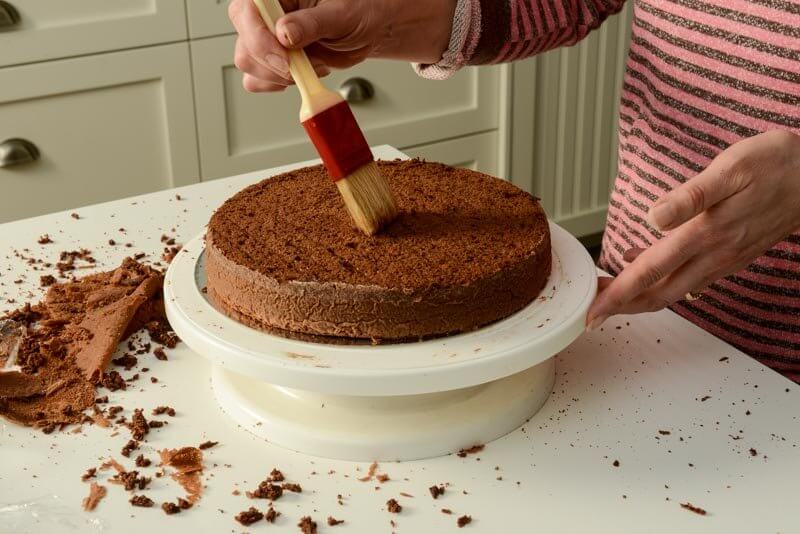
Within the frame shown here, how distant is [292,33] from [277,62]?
0.16 feet

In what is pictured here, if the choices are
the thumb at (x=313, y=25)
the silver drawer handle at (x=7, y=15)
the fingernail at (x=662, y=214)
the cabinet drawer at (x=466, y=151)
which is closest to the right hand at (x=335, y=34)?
the thumb at (x=313, y=25)

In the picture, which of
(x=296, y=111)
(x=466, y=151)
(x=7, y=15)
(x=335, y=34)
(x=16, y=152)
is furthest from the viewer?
(x=466, y=151)

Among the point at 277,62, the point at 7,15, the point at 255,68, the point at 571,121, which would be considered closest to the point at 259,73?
the point at 255,68

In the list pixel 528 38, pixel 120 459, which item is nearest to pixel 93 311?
pixel 120 459

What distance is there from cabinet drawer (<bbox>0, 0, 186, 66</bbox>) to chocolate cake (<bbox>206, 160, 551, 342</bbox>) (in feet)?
3.94

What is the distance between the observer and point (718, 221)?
88cm

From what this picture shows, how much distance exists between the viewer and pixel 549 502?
0.83m

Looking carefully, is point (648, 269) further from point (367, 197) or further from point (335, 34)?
point (335, 34)

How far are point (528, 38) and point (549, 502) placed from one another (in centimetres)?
64

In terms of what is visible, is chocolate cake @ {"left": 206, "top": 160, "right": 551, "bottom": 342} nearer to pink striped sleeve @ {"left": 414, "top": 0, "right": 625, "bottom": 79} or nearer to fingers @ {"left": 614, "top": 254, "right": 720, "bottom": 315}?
fingers @ {"left": 614, "top": 254, "right": 720, "bottom": 315}

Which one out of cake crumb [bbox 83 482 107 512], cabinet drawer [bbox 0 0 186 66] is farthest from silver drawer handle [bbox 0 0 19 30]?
cake crumb [bbox 83 482 107 512]

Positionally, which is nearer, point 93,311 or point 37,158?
point 93,311

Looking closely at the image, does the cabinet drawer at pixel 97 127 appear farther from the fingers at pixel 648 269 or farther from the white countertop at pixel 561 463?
the fingers at pixel 648 269

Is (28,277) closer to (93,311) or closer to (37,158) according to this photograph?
(93,311)
